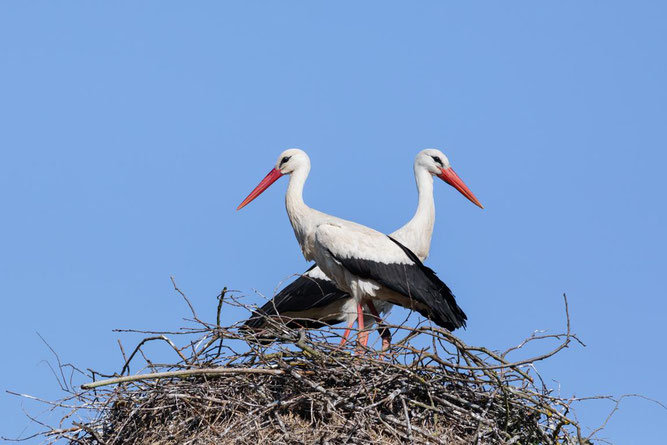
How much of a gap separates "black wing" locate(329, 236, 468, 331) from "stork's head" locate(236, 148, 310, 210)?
1.20 m

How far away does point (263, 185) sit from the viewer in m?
9.87

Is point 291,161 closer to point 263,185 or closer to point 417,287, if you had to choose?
point 263,185

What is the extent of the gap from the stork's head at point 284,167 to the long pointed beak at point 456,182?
4.64 feet

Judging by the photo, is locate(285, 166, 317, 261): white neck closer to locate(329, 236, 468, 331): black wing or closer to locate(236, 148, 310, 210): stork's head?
locate(236, 148, 310, 210): stork's head

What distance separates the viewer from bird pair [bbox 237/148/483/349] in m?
8.58

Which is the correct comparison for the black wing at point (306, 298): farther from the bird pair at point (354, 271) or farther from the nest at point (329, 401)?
the nest at point (329, 401)

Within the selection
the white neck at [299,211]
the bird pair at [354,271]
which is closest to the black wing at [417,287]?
the bird pair at [354,271]

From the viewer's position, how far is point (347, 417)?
6.20 m

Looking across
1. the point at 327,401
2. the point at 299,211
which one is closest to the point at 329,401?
the point at 327,401

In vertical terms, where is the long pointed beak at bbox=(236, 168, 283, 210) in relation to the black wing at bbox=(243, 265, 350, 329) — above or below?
above

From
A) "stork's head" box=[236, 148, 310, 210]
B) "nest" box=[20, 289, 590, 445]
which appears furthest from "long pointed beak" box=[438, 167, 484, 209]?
"nest" box=[20, 289, 590, 445]

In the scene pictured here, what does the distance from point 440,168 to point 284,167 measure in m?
1.49

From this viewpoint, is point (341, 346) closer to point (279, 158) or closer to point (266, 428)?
point (266, 428)

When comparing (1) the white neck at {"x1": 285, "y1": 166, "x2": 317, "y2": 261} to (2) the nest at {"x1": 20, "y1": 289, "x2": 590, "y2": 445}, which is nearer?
(2) the nest at {"x1": 20, "y1": 289, "x2": 590, "y2": 445}
